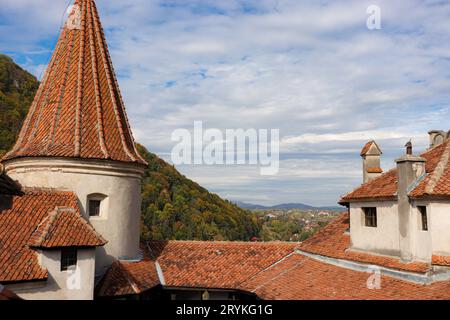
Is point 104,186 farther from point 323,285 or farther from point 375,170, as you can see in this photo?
point 375,170

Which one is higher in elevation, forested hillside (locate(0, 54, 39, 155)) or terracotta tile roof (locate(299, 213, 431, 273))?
forested hillside (locate(0, 54, 39, 155))

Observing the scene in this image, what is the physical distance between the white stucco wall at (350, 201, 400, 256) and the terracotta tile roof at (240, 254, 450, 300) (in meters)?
1.20

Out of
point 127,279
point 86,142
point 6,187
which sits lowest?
point 127,279

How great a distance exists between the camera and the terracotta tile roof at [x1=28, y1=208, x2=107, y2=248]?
43.8 feet

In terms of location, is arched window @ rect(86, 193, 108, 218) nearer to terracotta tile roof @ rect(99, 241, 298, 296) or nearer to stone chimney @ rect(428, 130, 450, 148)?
terracotta tile roof @ rect(99, 241, 298, 296)

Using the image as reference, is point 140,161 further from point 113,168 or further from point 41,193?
point 41,193

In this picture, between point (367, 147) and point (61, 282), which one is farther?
point (367, 147)

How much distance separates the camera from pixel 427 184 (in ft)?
45.8

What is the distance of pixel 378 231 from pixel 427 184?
2.98 metres

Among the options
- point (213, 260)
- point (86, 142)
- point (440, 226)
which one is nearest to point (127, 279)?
point (213, 260)

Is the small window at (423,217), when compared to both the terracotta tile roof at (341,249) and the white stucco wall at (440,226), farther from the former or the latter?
the terracotta tile roof at (341,249)

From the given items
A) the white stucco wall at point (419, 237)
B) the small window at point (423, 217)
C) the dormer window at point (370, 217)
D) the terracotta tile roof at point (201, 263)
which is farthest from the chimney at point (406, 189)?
the terracotta tile roof at point (201, 263)

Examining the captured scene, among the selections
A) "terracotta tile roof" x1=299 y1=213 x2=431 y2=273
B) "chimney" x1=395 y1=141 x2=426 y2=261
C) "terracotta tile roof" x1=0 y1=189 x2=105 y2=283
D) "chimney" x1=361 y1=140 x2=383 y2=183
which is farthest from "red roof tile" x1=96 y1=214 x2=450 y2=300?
"terracotta tile roof" x1=0 y1=189 x2=105 y2=283

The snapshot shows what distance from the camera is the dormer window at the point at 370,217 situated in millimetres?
16484
